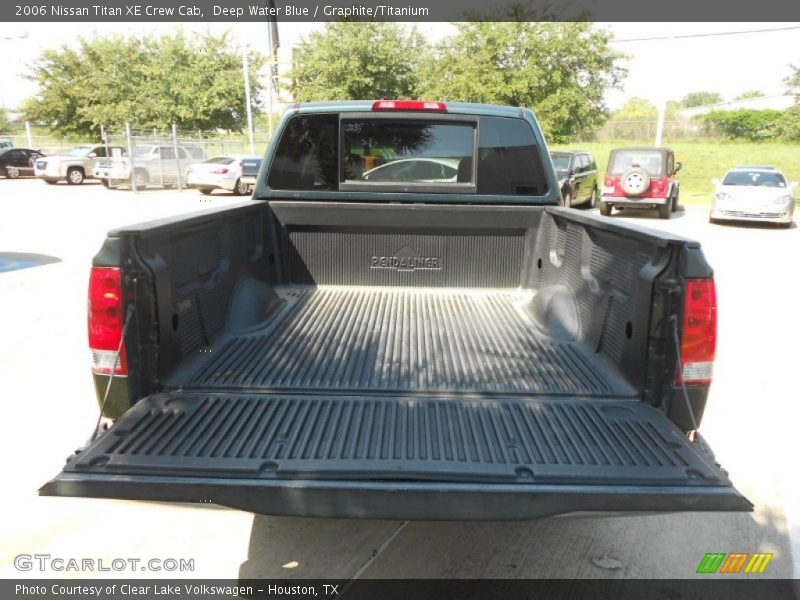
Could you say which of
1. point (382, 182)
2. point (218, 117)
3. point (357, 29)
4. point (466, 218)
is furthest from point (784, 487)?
point (218, 117)

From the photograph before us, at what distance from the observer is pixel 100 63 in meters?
34.9

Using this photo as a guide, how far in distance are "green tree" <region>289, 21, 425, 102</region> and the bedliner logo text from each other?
77.6 feet

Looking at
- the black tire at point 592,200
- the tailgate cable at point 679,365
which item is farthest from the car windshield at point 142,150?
the tailgate cable at point 679,365

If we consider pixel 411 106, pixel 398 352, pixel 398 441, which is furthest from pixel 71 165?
pixel 398 441

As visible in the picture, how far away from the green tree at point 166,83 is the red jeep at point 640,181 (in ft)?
69.0

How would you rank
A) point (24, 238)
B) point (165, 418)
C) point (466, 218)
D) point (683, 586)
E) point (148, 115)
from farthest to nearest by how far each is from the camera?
point (148, 115), point (24, 238), point (466, 218), point (683, 586), point (165, 418)

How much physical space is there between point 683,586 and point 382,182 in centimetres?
298

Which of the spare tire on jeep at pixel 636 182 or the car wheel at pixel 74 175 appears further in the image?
the car wheel at pixel 74 175

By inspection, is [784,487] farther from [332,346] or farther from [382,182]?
[382,182]

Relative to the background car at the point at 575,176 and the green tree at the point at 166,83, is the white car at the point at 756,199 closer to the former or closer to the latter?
the background car at the point at 575,176

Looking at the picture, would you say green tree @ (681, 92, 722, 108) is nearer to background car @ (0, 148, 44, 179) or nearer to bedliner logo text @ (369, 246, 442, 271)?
background car @ (0, 148, 44, 179)

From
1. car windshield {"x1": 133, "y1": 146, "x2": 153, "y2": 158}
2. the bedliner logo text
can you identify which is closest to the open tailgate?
the bedliner logo text

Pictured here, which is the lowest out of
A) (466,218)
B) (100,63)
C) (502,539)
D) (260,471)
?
(502,539)

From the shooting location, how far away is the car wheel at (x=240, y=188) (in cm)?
2236
